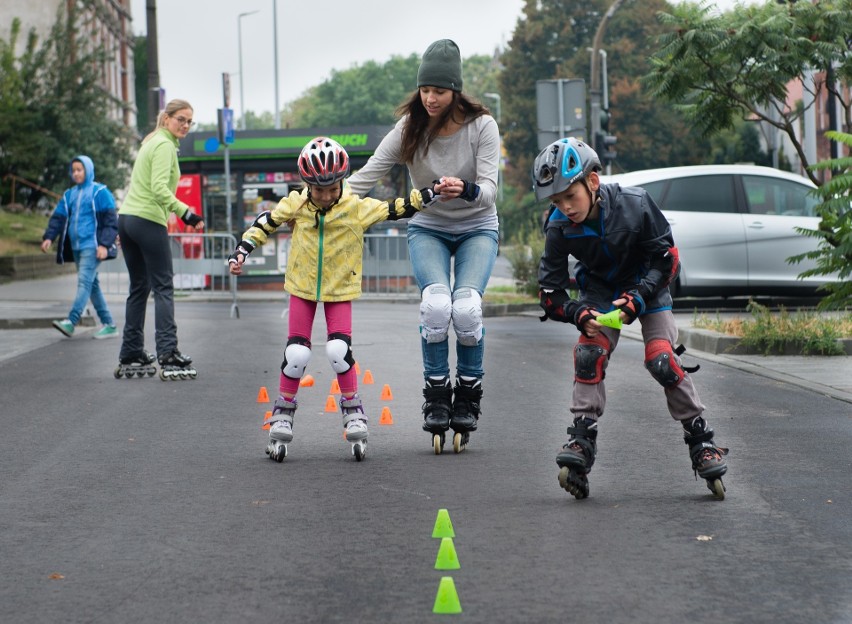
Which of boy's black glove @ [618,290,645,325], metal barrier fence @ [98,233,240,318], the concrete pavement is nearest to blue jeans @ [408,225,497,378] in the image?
boy's black glove @ [618,290,645,325]

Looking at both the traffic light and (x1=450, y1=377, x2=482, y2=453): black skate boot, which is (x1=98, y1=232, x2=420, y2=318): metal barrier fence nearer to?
the traffic light

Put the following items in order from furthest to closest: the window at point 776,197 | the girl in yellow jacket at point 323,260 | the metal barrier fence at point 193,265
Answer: the metal barrier fence at point 193,265 → the window at point 776,197 → the girl in yellow jacket at point 323,260

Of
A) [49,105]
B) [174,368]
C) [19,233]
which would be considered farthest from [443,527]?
[49,105]

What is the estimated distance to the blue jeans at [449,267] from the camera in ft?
22.8

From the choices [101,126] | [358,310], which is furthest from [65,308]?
A: [101,126]

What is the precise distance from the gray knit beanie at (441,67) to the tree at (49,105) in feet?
85.1

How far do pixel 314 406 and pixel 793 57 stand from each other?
7.18 metres

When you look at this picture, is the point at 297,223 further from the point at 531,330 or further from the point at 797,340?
the point at 531,330

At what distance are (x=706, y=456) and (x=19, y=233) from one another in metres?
28.1

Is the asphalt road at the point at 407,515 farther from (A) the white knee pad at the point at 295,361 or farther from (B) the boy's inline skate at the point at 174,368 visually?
(B) the boy's inline skate at the point at 174,368

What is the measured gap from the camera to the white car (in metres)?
16.5

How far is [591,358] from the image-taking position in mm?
5637

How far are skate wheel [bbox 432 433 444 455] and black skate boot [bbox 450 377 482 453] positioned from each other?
2.5 inches

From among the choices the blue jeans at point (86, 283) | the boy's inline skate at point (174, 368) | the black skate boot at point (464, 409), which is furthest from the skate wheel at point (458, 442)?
the blue jeans at point (86, 283)
